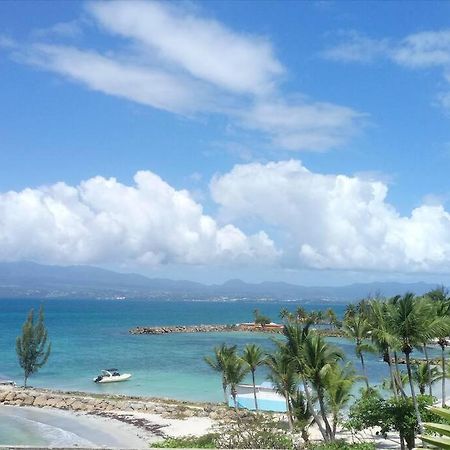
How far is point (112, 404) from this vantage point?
3888cm

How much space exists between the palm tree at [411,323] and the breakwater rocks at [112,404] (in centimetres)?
1521

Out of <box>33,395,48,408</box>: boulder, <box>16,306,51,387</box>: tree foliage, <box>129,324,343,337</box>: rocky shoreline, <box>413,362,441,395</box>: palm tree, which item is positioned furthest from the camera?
<box>129,324,343,337</box>: rocky shoreline

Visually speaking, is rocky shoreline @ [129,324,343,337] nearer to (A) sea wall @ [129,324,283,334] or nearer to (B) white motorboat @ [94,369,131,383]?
(A) sea wall @ [129,324,283,334]

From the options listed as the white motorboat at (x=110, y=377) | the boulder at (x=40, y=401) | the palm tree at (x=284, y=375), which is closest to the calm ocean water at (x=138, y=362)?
the white motorboat at (x=110, y=377)

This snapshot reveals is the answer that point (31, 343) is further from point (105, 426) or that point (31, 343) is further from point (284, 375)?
point (284, 375)

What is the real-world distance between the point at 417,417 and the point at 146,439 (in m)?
15.6

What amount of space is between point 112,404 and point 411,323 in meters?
24.9

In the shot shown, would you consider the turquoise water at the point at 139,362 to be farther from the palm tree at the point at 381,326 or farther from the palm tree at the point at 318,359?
the palm tree at the point at 381,326

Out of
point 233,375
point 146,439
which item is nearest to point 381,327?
point 146,439

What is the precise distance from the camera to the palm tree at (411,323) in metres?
21.9

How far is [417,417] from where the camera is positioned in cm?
2066

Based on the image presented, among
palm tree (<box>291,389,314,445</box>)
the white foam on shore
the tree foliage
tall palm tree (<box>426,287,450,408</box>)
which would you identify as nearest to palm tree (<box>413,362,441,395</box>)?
tall palm tree (<box>426,287,450,408</box>)

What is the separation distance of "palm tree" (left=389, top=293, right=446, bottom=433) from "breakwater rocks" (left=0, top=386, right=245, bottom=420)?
1521 centimetres

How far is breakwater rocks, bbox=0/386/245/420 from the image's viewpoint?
117 feet
